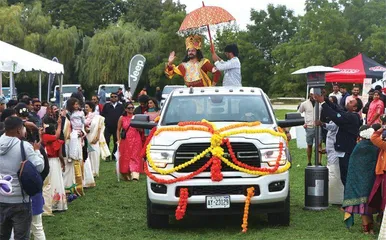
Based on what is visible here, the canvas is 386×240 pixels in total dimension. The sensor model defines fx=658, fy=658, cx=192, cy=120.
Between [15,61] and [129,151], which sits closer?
[129,151]

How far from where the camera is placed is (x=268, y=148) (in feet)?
28.7

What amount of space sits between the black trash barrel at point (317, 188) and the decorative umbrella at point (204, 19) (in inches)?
131

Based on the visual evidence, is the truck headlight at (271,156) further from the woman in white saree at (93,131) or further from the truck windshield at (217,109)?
the woman in white saree at (93,131)

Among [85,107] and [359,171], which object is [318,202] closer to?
[359,171]

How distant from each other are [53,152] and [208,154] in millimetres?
2751

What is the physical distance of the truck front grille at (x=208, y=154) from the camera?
8.67 metres

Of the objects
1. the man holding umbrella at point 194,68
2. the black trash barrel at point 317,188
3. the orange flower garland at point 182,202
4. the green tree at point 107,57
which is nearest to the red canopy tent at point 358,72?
the man holding umbrella at point 194,68

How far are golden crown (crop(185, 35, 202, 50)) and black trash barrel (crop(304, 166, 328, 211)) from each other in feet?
11.7

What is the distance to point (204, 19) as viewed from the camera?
1240cm

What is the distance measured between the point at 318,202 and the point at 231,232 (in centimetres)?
211

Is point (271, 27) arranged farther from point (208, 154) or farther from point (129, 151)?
point (208, 154)

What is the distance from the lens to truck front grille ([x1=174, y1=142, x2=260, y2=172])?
341 inches

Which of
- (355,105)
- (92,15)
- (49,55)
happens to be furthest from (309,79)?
(92,15)

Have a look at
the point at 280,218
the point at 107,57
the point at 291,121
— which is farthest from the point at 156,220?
the point at 107,57
